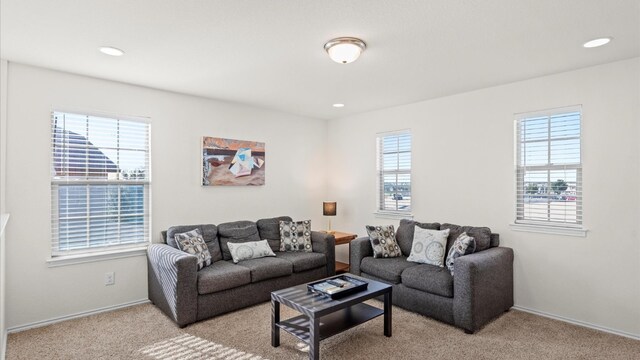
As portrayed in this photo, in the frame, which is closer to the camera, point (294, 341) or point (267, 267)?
point (294, 341)

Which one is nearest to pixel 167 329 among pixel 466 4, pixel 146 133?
pixel 146 133

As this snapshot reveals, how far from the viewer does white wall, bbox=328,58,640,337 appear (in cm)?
305

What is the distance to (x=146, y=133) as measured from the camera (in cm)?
394

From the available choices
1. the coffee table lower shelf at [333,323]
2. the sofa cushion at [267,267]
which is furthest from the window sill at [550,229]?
the sofa cushion at [267,267]

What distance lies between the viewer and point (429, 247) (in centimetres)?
381

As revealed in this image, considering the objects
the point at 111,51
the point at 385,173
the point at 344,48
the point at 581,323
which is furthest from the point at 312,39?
the point at 581,323

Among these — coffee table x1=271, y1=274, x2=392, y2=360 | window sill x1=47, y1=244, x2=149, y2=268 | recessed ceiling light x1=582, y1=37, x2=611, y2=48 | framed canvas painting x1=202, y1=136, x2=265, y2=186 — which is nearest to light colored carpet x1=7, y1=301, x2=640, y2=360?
coffee table x1=271, y1=274, x2=392, y2=360

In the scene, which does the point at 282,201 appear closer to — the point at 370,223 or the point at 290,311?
the point at 370,223

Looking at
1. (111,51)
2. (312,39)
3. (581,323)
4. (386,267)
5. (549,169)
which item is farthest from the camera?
(386,267)

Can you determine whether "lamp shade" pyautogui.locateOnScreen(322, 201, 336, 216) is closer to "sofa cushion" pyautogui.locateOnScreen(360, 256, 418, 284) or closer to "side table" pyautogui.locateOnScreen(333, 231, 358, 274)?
"side table" pyautogui.locateOnScreen(333, 231, 358, 274)

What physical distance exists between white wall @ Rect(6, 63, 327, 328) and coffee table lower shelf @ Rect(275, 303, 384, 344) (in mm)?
2004

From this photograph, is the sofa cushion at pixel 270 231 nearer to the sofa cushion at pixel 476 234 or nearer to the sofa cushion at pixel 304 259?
the sofa cushion at pixel 304 259

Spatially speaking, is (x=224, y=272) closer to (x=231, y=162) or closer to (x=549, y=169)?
(x=231, y=162)

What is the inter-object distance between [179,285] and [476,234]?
9.84ft
